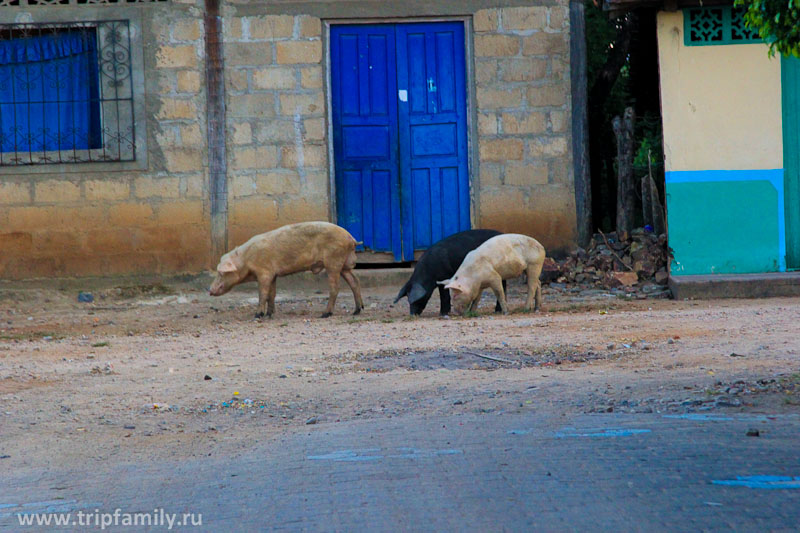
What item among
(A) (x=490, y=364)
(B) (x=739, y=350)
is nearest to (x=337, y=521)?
(A) (x=490, y=364)

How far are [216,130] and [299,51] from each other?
4.47 feet

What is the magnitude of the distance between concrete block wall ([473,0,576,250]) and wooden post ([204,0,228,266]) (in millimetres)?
3043

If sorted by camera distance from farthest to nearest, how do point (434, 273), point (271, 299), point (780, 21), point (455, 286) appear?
point (271, 299) → point (434, 273) → point (455, 286) → point (780, 21)

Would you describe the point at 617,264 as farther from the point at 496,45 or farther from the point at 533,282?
the point at 496,45

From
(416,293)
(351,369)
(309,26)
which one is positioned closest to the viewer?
(351,369)

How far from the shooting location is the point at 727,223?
1063cm

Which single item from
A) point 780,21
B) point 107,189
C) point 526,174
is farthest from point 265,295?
point 780,21

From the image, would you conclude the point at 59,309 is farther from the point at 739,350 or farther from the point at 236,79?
the point at 739,350

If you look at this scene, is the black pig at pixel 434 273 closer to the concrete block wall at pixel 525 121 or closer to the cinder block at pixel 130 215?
the concrete block wall at pixel 525 121

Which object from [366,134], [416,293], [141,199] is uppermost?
Answer: [366,134]

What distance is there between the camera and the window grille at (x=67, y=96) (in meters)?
11.9

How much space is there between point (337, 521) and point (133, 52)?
9.42 m

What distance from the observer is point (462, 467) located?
4254 millimetres

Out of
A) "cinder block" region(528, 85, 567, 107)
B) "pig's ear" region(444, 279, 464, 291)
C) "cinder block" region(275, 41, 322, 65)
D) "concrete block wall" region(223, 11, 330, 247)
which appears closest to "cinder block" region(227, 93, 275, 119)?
"concrete block wall" region(223, 11, 330, 247)
